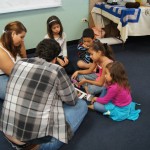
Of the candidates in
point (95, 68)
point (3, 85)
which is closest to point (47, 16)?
point (95, 68)

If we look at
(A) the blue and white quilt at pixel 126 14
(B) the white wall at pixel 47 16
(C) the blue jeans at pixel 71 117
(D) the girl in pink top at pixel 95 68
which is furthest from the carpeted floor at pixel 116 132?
(B) the white wall at pixel 47 16

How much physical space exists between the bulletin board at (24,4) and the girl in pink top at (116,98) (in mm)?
1749

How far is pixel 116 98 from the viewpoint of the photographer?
175cm

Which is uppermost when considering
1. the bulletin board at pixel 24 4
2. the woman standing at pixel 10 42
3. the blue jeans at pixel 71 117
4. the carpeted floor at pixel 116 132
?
the bulletin board at pixel 24 4

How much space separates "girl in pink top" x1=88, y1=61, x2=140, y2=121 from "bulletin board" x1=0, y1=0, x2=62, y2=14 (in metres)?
1.75

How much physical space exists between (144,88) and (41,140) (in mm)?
1348

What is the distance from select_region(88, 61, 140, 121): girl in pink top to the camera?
5.48 feet

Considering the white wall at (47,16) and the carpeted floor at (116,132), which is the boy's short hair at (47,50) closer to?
the carpeted floor at (116,132)

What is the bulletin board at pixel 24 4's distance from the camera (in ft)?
9.15

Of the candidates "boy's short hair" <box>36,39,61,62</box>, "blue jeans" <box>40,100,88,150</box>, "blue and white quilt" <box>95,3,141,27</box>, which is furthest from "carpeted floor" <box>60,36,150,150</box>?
"blue and white quilt" <box>95,3,141,27</box>

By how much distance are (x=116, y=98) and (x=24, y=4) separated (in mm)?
1938

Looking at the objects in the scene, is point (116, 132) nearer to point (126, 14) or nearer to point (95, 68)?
point (95, 68)

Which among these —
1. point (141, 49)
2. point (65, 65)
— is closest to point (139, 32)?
point (141, 49)

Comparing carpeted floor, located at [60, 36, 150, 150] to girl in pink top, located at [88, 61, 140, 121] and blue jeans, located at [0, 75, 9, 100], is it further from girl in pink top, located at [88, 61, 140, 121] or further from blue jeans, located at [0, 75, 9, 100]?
blue jeans, located at [0, 75, 9, 100]
